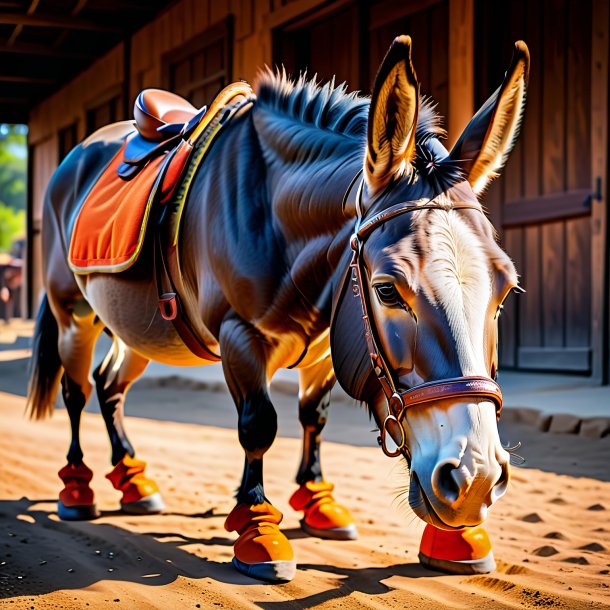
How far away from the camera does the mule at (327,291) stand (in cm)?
174

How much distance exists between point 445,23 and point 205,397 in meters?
3.66

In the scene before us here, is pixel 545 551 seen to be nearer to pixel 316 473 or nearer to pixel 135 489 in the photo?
pixel 316 473

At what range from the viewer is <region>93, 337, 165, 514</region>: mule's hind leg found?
325cm

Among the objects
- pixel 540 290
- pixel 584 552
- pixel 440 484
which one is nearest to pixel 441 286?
pixel 440 484

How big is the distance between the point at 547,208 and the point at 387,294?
4719 millimetres

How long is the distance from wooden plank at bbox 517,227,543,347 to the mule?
3805mm

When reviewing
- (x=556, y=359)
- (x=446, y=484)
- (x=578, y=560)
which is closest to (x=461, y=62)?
(x=556, y=359)

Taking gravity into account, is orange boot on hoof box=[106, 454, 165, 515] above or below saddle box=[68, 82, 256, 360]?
below

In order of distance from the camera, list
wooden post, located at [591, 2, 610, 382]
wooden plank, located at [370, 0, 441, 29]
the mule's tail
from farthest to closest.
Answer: wooden plank, located at [370, 0, 441, 29]
wooden post, located at [591, 2, 610, 382]
the mule's tail

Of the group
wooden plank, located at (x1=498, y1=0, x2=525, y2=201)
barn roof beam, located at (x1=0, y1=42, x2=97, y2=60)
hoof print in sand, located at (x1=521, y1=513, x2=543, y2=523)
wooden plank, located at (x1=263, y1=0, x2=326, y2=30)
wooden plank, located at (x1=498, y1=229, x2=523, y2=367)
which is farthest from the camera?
barn roof beam, located at (x1=0, y1=42, x2=97, y2=60)

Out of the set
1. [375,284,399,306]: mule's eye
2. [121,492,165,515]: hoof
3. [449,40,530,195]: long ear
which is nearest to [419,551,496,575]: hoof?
[375,284,399,306]: mule's eye

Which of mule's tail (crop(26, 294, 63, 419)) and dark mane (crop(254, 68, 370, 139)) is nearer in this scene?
dark mane (crop(254, 68, 370, 139))

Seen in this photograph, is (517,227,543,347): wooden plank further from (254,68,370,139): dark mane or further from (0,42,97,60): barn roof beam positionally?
(0,42,97,60): barn roof beam

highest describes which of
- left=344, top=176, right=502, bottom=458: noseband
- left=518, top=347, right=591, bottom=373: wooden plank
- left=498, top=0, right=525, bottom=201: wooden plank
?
left=498, top=0, right=525, bottom=201: wooden plank
